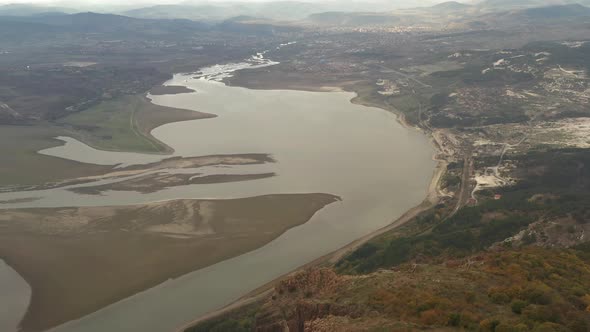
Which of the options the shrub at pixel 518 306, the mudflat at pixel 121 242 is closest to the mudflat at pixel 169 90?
the mudflat at pixel 121 242

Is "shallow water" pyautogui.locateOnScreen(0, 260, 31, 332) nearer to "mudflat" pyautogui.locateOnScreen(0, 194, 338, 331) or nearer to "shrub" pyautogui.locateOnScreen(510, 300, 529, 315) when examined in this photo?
"mudflat" pyautogui.locateOnScreen(0, 194, 338, 331)

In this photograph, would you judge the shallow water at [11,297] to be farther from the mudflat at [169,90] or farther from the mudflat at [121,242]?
the mudflat at [169,90]

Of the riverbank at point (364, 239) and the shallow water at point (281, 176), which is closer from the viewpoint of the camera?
the riverbank at point (364, 239)

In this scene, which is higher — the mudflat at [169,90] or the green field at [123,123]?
the mudflat at [169,90]

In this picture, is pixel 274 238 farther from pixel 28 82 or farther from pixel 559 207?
pixel 28 82

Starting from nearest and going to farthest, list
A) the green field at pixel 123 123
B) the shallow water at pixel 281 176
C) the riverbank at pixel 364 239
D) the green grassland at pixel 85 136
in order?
the riverbank at pixel 364 239
the shallow water at pixel 281 176
the green grassland at pixel 85 136
the green field at pixel 123 123

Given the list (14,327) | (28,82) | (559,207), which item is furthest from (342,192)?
(28,82)

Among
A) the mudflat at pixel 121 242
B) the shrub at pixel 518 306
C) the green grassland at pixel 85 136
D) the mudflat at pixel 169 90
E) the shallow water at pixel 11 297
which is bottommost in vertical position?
the shallow water at pixel 11 297
